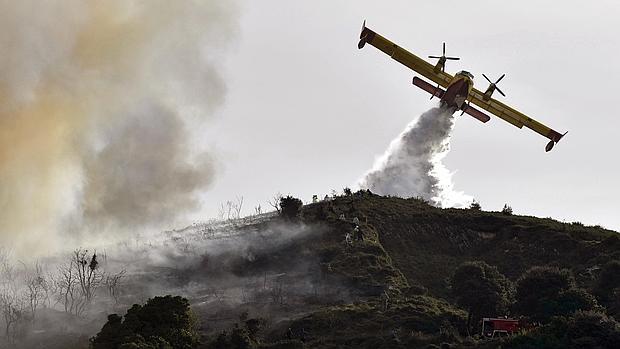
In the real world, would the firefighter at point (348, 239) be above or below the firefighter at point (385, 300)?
above

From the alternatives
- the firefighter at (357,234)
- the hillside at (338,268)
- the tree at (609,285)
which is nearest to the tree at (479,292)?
the hillside at (338,268)

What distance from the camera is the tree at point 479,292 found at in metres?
79.4

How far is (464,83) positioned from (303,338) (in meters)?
47.8

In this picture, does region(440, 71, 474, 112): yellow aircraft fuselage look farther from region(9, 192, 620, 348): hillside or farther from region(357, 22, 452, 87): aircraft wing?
region(9, 192, 620, 348): hillside

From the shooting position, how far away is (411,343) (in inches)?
2884

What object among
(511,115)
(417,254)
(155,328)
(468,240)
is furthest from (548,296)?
(511,115)

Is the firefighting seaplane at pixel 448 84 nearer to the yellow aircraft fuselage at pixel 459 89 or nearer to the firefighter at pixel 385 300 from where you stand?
the yellow aircraft fuselage at pixel 459 89

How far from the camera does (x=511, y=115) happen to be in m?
121

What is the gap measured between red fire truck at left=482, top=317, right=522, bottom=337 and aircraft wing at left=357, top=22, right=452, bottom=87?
46.2 meters

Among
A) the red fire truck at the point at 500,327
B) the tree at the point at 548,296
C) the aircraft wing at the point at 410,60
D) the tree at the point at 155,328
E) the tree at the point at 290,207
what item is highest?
the aircraft wing at the point at 410,60

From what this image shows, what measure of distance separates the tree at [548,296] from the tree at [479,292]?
202 cm

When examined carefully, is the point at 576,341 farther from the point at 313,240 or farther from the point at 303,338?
the point at 313,240

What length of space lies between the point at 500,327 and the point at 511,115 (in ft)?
170

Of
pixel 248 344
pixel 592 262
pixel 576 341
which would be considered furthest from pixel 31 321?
pixel 592 262
